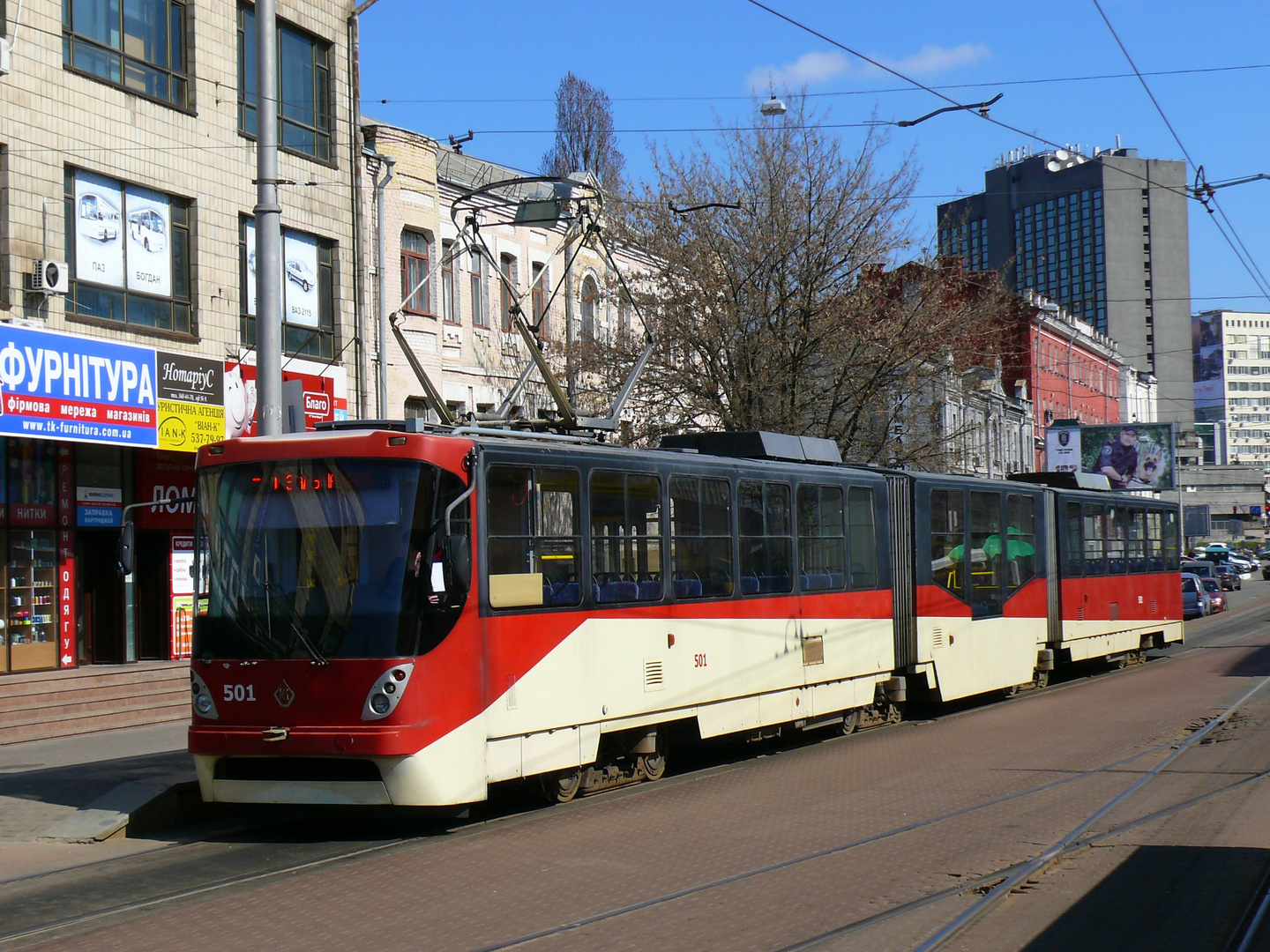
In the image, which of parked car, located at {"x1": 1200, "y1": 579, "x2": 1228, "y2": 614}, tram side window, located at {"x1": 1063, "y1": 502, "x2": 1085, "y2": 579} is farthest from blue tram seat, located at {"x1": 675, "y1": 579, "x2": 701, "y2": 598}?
parked car, located at {"x1": 1200, "y1": 579, "x2": 1228, "y2": 614}

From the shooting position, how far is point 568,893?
8.20 metres

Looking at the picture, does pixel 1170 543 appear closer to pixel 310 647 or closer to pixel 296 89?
pixel 296 89

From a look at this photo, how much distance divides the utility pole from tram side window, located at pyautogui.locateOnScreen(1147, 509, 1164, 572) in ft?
64.1

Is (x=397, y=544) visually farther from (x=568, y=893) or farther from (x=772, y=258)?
(x=772, y=258)

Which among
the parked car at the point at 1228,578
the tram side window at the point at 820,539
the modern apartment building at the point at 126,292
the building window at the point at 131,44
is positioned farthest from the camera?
the parked car at the point at 1228,578

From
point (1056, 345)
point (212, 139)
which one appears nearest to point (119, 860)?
point (212, 139)

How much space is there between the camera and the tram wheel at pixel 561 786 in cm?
1158

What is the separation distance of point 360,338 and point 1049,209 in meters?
115

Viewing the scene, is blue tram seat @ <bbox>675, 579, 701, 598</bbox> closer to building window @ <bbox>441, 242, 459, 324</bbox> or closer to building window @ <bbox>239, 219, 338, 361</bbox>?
building window @ <bbox>239, 219, 338, 361</bbox>

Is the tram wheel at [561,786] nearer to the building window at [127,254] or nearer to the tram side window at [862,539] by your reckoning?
the tram side window at [862,539]

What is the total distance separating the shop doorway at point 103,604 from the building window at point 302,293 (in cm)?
371

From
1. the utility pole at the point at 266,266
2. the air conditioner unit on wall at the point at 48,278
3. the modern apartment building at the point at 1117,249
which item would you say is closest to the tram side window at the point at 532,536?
→ the utility pole at the point at 266,266

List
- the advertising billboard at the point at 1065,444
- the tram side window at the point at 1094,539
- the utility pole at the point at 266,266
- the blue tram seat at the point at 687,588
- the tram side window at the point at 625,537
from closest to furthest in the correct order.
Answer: the tram side window at the point at 625,537
the utility pole at the point at 266,266
the blue tram seat at the point at 687,588
the tram side window at the point at 1094,539
the advertising billboard at the point at 1065,444

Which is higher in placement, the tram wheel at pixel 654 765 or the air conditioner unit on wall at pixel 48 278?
the air conditioner unit on wall at pixel 48 278
